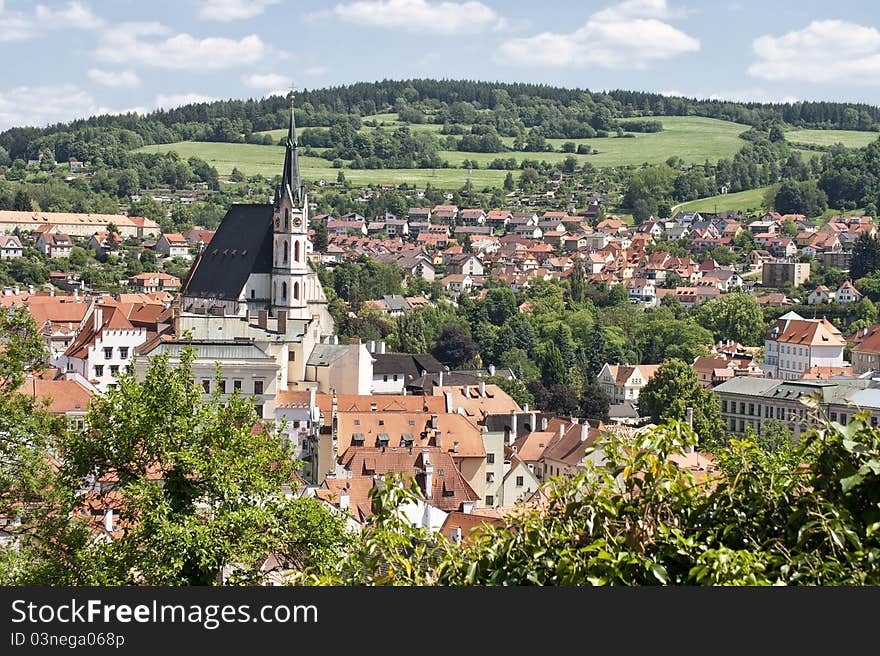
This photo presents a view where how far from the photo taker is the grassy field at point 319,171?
7362 inches

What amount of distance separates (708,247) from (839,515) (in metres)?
136

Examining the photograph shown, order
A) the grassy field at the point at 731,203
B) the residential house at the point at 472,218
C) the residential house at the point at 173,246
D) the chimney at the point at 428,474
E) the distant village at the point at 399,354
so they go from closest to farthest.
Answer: the chimney at the point at 428,474 → the distant village at the point at 399,354 → the residential house at the point at 173,246 → the grassy field at the point at 731,203 → the residential house at the point at 472,218

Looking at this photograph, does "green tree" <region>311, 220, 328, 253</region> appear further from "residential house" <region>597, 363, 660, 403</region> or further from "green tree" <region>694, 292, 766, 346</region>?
"residential house" <region>597, 363, 660, 403</region>

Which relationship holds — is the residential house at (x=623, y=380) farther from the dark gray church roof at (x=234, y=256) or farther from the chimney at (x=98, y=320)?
the chimney at (x=98, y=320)

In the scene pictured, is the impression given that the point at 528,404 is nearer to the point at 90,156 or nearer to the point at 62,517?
the point at 62,517

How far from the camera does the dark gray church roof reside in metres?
64.8

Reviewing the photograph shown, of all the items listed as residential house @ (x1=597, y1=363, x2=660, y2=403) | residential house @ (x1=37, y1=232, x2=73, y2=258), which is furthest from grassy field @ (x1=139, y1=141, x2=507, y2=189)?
residential house @ (x1=597, y1=363, x2=660, y2=403)

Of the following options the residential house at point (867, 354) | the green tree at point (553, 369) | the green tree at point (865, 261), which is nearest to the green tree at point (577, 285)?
the green tree at point (865, 261)

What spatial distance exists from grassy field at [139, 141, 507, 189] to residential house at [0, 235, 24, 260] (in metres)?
63.7

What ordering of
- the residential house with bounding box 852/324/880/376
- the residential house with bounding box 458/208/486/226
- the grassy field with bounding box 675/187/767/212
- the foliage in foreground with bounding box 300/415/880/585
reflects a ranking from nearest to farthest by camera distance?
the foliage in foreground with bounding box 300/415/880/585 < the residential house with bounding box 852/324/880/376 < the grassy field with bounding box 675/187/767/212 < the residential house with bounding box 458/208/486/226

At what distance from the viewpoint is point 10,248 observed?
11819 centimetres

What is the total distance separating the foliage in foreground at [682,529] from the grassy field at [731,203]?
6075 inches

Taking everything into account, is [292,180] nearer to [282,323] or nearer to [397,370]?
[282,323]

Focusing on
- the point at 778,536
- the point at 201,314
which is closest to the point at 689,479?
the point at 778,536
